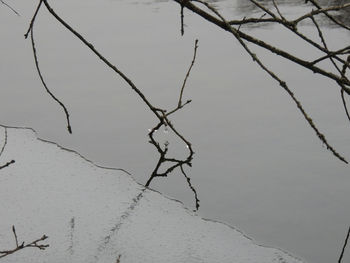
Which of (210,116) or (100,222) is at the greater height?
(210,116)

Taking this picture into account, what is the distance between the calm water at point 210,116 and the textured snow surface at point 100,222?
117 millimetres

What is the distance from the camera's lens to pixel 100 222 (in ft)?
8.66

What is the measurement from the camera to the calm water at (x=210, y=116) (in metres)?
2.75

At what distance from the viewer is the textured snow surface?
2.43m

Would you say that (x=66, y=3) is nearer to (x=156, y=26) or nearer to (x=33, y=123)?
(x=156, y=26)

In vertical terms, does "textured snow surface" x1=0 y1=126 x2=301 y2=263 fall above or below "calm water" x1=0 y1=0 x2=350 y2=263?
below

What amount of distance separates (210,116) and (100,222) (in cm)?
129

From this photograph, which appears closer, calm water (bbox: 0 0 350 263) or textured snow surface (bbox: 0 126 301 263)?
textured snow surface (bbox: 0 126 301 263)

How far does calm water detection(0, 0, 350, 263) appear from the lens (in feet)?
9.02

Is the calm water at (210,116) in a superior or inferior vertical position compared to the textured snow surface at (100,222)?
superior

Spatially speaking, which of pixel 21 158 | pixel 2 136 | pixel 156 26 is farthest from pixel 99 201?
pixel 156 26

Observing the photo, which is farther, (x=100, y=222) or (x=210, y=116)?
(x=210, y=116)

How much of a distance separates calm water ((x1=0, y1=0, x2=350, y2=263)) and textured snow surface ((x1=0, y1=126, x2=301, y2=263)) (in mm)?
117

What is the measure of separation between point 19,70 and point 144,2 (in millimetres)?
2332
